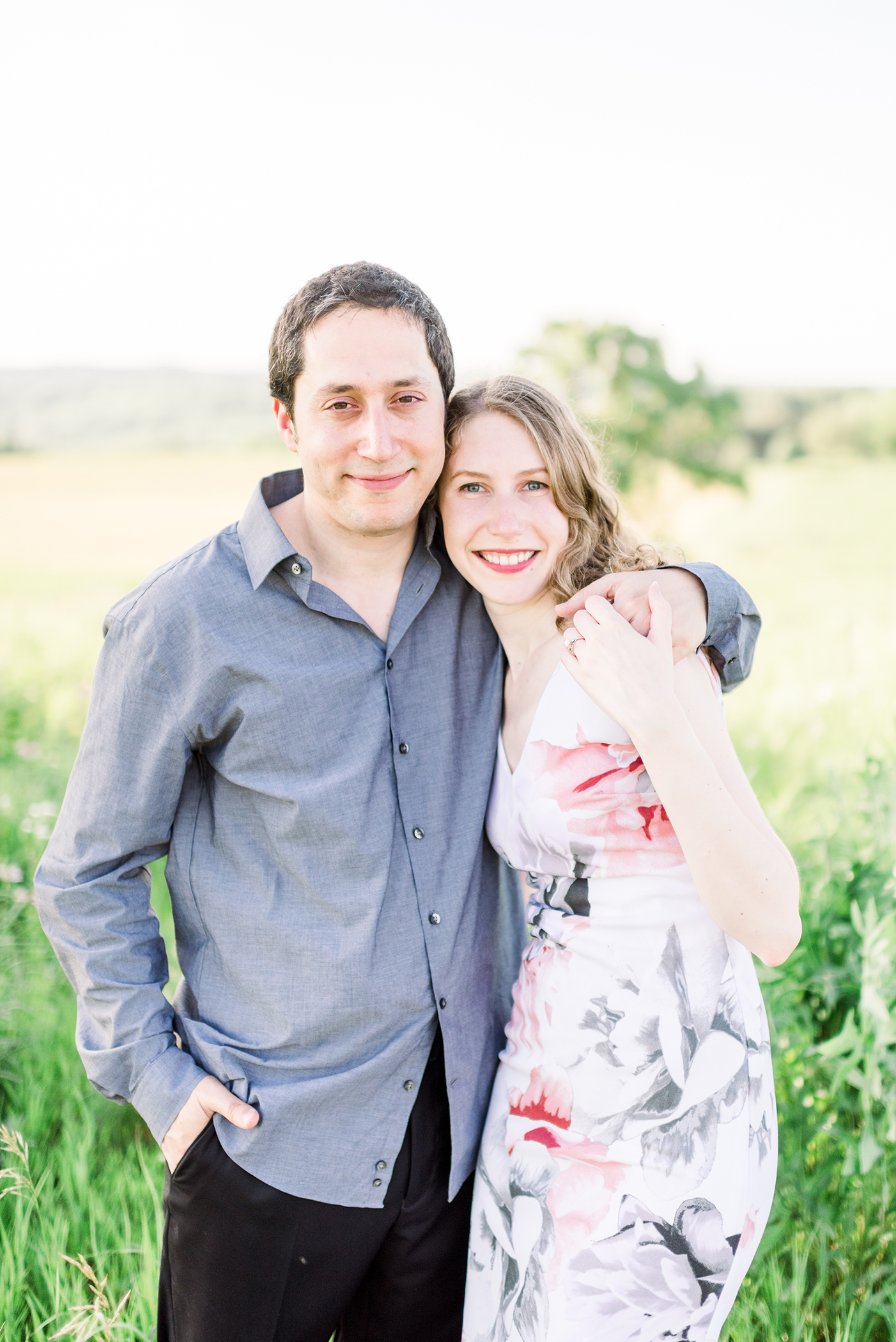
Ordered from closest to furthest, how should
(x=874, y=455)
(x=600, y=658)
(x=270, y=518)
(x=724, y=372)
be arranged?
(x=600, y=658) → (x=270, y=518) → (x=724, y=372) → (x=874, y=455)

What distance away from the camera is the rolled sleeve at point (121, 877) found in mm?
1730

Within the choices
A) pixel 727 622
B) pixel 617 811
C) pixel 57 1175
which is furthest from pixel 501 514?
pixel 57 1175

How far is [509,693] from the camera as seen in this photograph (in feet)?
6.70

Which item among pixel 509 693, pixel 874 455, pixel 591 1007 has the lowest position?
pixel 874 455

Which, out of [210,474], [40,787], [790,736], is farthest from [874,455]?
[40,787]

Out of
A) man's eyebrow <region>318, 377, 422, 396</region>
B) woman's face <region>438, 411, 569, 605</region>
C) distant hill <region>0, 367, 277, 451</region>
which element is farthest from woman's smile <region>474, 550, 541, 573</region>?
distant hill <region>0, 367, 277, 451</region>

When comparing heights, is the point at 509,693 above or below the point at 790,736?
above

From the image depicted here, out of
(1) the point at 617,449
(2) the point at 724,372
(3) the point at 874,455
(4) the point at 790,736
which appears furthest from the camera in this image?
(3) the point at 874,455

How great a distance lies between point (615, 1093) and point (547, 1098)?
140 mm

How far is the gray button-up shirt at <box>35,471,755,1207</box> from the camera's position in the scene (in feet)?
5.66

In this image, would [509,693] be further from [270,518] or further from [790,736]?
[790,736]

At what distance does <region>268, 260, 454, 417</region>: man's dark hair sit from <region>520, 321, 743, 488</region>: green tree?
22.0 feet

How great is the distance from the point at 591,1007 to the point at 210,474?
1874 cm

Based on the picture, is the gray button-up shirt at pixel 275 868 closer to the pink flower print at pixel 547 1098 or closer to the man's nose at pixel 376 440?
the pink flower print at pixel 547 1098
